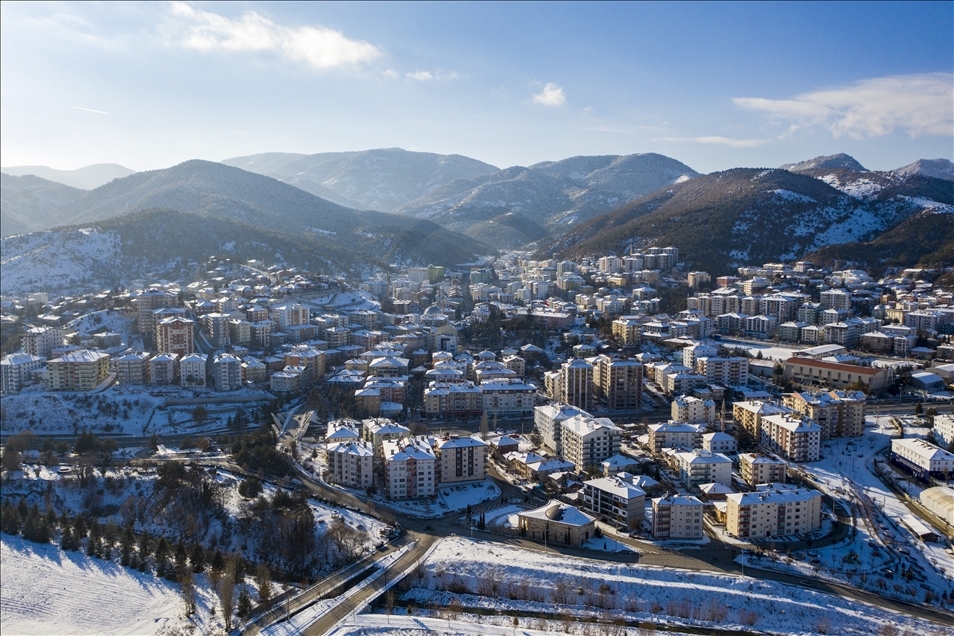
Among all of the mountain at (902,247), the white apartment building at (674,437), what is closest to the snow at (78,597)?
the white apartment building at (674,437)

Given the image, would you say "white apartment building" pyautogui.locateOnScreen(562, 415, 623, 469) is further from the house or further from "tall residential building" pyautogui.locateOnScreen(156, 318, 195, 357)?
"tall residential building" pyautogui.locateOnScreen(156, 318, 195, 357)

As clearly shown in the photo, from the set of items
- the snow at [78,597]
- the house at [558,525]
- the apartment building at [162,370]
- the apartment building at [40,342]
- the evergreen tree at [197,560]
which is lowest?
the snow at [78,597]

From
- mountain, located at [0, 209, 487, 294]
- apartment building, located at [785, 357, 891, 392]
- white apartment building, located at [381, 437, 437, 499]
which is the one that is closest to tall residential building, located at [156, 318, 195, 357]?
white apartment building, located at [381, 437, 437, 499]

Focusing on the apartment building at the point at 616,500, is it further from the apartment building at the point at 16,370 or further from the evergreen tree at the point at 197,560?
the apartment building at the point at 16,370

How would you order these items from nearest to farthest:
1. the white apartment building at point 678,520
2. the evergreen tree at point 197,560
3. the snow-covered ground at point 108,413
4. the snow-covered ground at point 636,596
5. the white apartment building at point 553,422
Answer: the snow-covered ground at point 636,596
the evergreen tree at point 197,560
the white apartment building at point 678,520
the white apartment building at point 553,422
the snow-covered ground at point 108,413

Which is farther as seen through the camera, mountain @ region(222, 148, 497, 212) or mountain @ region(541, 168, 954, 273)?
mountain @ region(222, 148, 497, 212)
